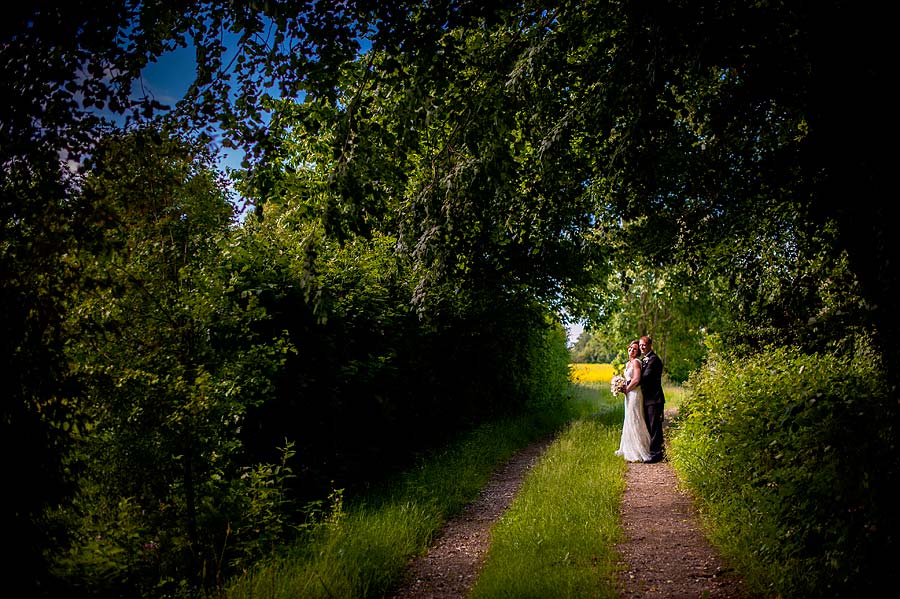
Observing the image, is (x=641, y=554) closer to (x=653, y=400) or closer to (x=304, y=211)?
(x=304, y=211)

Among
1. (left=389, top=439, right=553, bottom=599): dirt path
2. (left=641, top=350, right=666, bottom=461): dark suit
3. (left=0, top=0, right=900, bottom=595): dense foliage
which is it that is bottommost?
(left=389, top=439, right=553, bottom=599): dirt path

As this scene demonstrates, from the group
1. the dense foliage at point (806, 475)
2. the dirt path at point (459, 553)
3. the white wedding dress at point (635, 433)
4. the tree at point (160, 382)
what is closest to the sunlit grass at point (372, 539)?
the dirt path at point (459, 553)

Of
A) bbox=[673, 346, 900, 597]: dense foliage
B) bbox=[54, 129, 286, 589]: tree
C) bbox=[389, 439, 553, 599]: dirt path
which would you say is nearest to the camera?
bbox=[673, 346, 900, 597]: dense foliage

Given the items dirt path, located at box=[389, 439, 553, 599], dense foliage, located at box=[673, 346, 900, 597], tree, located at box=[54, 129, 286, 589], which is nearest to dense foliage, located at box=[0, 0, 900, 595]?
tree, located at box=[54, 129, 286, 589]

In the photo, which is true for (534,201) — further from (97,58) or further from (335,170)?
(97,58)

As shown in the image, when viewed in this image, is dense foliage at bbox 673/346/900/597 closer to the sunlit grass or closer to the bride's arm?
the sunlit grass

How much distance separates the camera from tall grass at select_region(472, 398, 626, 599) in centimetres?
496

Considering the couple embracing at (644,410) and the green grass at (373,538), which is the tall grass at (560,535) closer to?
the green grass at (373,538)

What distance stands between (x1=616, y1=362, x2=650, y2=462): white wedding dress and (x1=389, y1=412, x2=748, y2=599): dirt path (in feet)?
6.84

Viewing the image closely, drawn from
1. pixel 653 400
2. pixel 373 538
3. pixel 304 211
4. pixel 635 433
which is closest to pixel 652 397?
pixel 653 400

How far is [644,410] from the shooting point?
11359 millimetres

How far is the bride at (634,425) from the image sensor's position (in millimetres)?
11195

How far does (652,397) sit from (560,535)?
19.5 feet

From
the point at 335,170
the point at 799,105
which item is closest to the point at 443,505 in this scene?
the point at 335,170
